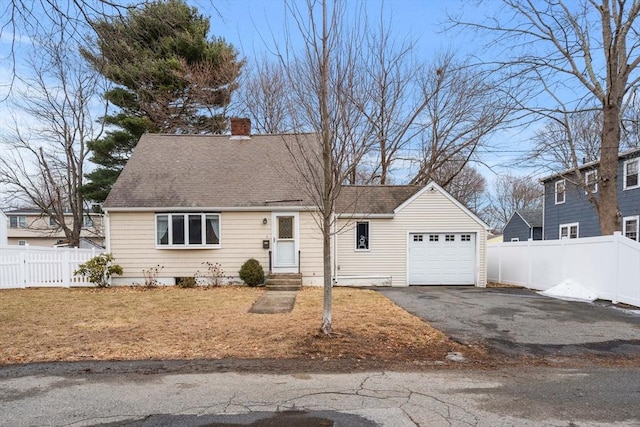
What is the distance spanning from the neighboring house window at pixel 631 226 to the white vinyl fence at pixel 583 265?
22.6 feet

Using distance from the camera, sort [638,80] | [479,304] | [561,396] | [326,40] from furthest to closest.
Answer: [638,80], [479,304], [326,40], [561,396]

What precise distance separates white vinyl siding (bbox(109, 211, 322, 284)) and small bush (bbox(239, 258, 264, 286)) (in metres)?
0.42

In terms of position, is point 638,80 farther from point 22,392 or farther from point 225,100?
point 225,100

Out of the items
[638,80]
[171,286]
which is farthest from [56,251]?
[638,80]

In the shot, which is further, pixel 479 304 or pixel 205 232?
pixel 205 232

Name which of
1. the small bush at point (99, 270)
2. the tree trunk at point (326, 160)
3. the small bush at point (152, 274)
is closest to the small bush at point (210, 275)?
the small bush at point (152, 274)

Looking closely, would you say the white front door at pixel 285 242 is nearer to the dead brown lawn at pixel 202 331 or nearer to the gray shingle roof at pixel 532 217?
the dead brown lawn at pixel 202 331

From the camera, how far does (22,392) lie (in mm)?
4402

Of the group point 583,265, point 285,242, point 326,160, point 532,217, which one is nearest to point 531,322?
point 583,265

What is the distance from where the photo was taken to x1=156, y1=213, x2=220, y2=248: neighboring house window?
13820 mm

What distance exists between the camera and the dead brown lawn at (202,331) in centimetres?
578

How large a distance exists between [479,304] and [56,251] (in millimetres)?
13999

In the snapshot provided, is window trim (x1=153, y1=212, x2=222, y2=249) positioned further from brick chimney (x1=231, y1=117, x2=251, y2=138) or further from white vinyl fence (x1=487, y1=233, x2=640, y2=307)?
white vinyl fence (x1=487, y1=233, x2=640, y2=307)

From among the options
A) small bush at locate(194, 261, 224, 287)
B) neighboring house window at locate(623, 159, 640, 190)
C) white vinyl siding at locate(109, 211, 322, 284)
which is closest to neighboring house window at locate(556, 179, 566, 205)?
neighboring house window at locate(623, 159, 640, 190)
